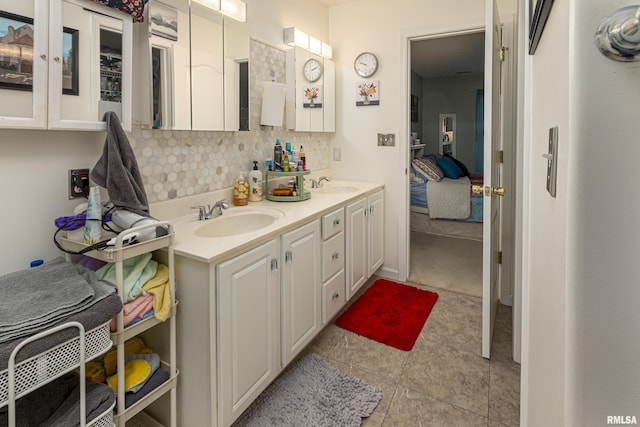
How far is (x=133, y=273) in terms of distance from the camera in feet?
4.06

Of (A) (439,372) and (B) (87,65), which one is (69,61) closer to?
(B) (87,65)

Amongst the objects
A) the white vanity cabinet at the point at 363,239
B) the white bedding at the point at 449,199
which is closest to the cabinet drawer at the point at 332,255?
the white vanity cabinet at the point at 363,239

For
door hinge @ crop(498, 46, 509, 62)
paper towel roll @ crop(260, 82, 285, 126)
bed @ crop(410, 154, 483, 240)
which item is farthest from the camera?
bed @ crop(410, 154, 483, 240)

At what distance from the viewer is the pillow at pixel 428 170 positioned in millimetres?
4566

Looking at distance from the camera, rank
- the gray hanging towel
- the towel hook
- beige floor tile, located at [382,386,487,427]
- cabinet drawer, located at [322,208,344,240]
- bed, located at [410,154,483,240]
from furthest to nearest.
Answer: bed, located at [410,154,483,240], cabinet drawer, located at [322,208,344,240], beige floor tile, located at [382,386,487,427], the gray hanging towel, the towel hook

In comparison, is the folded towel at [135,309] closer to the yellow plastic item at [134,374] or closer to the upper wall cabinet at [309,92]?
the yellow plastic item at [134,374]

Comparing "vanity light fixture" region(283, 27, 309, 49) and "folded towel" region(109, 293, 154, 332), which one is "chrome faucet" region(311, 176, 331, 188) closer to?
"vanity light fixture" region(283, 27, 309, 49)

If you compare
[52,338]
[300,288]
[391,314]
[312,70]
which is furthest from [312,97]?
[52,338]

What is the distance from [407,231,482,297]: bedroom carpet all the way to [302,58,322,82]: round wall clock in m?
1.95

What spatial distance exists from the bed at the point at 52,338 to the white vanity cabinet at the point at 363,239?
1.62 metres

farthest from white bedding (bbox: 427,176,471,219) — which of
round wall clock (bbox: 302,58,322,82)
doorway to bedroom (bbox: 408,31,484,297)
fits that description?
round wall clock (bbox: 302,58,322,82)

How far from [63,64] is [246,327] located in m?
1.18

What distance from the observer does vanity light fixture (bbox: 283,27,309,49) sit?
2541 mm

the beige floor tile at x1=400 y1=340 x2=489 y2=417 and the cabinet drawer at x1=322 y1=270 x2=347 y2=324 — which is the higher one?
the cabinet drawer at x1=322 y1=270 x2=347 y2=324
